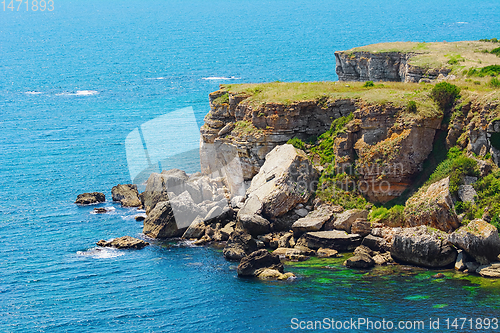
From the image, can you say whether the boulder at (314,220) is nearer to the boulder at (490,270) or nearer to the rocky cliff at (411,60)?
the boulder at (490,270)

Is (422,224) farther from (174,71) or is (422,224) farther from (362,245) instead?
(174,71)

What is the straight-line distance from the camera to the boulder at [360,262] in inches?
2232

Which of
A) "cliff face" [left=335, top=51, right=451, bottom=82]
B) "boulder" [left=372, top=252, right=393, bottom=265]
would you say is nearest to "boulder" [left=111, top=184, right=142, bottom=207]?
"boulder" [left=372, top=252, right=393, bottom=265]

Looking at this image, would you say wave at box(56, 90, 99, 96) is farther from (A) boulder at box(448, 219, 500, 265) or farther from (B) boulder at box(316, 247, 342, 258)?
(A) boulder at box(448, 219, 500, 265)

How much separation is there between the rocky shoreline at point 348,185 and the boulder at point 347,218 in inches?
5.5

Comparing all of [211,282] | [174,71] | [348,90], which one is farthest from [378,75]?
[174,71]

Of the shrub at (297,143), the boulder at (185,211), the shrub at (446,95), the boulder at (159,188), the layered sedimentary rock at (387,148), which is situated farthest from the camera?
the boulder at (159,188)

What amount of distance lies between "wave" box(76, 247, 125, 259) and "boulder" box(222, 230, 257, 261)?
11818 mm

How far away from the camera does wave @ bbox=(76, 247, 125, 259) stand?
64.0m

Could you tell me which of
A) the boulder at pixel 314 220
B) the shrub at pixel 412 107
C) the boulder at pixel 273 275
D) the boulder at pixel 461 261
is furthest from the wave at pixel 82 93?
the boulder at pixel 461 261

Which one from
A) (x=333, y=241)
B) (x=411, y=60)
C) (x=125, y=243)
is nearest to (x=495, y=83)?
(x=411, y=60)

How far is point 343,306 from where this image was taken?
164 ft

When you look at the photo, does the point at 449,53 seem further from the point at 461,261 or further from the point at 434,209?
the point at 461,261

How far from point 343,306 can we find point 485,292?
1177cm
